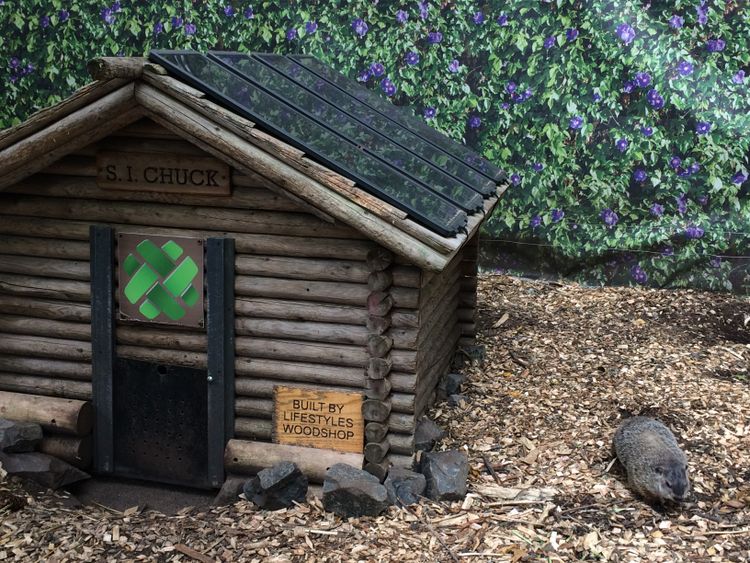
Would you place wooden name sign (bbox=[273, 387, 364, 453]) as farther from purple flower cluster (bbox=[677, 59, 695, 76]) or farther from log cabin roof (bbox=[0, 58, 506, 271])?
purple flower cluster (bbox=[677, 59, 695, 76])

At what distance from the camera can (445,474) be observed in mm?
6801

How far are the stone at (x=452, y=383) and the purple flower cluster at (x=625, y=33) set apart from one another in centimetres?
498

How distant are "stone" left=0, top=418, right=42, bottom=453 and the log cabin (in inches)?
5.1

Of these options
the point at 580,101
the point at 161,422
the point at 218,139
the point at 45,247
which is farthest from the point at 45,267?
the point at 580,101

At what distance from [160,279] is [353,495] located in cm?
216

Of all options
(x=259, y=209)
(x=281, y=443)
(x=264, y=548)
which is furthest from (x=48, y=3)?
(x=264, y=548)

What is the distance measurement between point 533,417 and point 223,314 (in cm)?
296

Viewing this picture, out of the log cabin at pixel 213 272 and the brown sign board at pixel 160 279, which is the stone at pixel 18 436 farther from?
the brown sign board at pixel 160 279

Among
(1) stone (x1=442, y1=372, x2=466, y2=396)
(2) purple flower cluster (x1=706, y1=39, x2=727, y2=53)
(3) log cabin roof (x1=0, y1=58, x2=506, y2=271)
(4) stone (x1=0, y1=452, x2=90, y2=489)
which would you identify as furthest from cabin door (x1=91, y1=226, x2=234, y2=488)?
(2) purple flower cluster (x1=706, y1=39, x2=727, y2=53)

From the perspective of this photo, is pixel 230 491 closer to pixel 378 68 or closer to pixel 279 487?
pixel 279 487

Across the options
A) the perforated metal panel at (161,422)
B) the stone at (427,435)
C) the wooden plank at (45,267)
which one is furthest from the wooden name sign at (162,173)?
the stone at (427,435)

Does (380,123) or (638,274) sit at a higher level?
(380,123)

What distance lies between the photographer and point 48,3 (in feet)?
41.0

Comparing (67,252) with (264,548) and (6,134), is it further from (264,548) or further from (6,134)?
(264,548)
